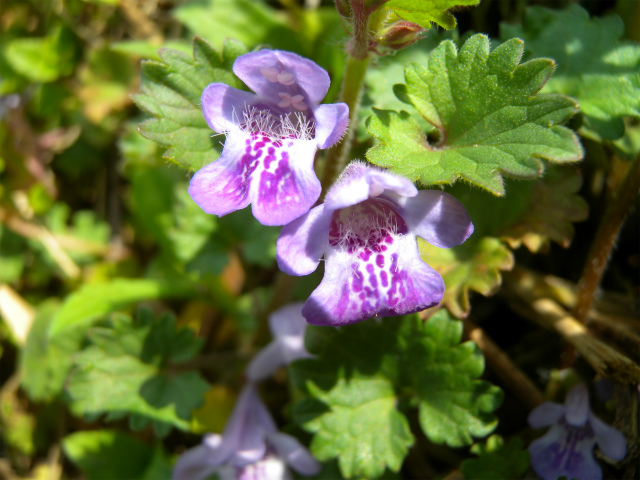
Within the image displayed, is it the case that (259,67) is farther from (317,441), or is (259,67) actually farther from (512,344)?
(512,344)

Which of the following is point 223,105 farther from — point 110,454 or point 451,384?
point 110,454

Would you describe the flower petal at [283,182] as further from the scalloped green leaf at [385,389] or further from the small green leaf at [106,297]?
the small green leaf at [106,297]

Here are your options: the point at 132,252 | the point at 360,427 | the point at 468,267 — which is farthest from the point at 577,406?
the point at 132,252

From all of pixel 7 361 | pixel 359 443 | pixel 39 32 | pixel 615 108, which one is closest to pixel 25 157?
pixel 39 32

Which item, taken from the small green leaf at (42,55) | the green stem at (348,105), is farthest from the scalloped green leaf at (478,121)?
the small green leaf at (42,55)

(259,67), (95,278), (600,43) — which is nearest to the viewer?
(259,67)

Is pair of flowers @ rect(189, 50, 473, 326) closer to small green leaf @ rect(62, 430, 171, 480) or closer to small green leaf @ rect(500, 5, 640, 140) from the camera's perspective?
small green leaf @ rect(500, 5, 640, 140)
